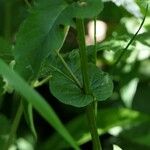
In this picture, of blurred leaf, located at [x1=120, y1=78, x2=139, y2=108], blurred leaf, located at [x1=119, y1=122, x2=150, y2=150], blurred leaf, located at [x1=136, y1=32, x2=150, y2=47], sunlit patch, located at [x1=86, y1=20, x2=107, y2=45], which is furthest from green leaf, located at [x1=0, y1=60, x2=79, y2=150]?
sunlit patch, located at [x1=86, y1=20, x2=107, y2=45]

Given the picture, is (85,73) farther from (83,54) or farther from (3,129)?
(3,129)

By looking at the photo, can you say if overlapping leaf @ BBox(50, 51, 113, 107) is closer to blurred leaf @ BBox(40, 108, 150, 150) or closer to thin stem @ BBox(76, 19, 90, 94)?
thin stem @ BBox(76, 19, 90, 94)

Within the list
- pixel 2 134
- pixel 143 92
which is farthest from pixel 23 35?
pixel 143 92

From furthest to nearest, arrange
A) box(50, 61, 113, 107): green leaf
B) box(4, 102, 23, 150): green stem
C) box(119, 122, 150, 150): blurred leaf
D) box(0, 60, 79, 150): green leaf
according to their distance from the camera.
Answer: box(119, 122, 150, 150): blurred leaf, box(4, 102, 23, 150): green stem, box(50, 61, 113, 107): green leaf, box(0, 60, 79, 150): green leaf

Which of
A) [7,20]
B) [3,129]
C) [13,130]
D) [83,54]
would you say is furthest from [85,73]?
[7,20]

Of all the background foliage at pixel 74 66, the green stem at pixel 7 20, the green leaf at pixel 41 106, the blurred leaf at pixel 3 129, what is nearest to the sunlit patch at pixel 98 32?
the background foliage at pixel 74 66

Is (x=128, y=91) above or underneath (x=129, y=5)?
underneath
